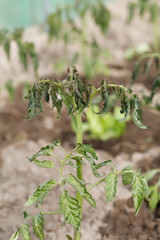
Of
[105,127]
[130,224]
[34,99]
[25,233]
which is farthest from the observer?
[105,127]

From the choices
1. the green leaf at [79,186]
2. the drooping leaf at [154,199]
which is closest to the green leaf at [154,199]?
the drooping leaf at [154,199]

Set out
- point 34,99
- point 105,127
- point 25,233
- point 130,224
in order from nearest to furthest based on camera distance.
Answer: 1. point 34,99
2. point 25,233
3. point 130,224
4. point 105,127

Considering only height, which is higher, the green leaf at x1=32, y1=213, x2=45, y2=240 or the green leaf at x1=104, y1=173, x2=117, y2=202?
the green leaf at x1=104, y1=173, x2=117, y2=202

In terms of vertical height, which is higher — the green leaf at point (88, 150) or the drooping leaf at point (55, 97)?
the drooping leaf at point (55, 97)

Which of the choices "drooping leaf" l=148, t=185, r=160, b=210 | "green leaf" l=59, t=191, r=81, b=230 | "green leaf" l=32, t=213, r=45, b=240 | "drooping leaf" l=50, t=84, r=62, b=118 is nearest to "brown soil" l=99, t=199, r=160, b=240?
"drooping leaf" l=148, t=185, r=160, b=210

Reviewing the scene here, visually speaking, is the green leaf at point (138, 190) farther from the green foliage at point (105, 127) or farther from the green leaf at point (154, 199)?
the green foliage at point (105, 127)

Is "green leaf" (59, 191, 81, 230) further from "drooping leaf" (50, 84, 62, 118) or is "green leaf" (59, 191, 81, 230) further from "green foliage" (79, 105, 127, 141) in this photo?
"green foliage" (79, 105, 127, 141)

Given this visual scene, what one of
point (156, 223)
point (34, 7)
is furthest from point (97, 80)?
point (34, 7)

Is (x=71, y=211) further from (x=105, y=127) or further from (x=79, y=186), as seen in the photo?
(x=105, y=127)

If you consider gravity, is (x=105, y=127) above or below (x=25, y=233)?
below

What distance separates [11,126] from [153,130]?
4.17 feet

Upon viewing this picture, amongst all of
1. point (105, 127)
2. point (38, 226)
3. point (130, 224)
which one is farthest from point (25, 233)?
point (105, 127)

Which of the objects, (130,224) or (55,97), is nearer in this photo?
(55,97)

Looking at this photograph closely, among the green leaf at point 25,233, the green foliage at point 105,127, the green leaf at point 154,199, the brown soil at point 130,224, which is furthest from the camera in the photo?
the green foliage at point 105,127
